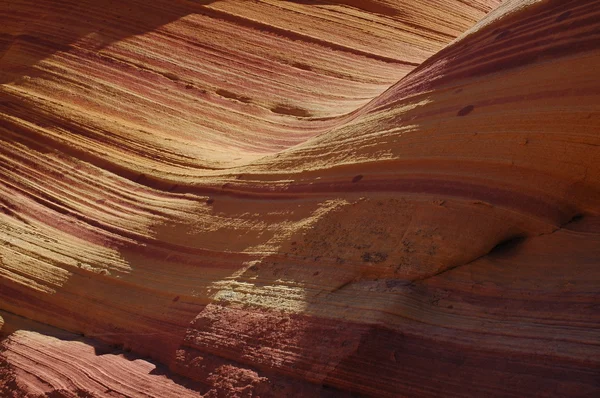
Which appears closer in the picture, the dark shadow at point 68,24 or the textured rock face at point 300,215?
the textured rock face at point 300,215

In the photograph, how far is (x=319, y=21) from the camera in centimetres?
800

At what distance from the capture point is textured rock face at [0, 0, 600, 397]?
12.2 ft

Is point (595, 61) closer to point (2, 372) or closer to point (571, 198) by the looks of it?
point (571, 198)

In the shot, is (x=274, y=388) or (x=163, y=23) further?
(x=163, y=23)

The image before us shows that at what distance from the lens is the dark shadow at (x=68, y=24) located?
24.1 feet

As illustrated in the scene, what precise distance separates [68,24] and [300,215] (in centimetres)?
400

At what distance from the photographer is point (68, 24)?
7629mm

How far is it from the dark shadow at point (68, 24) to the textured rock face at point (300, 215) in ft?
0.16

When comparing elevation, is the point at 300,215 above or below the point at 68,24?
below

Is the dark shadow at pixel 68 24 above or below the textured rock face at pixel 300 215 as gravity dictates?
above

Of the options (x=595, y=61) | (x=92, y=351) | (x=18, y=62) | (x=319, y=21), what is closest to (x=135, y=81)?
(x=18, y=62)

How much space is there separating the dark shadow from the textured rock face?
48 mm

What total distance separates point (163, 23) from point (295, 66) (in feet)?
4.61

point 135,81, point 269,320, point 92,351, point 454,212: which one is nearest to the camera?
point 454,212
